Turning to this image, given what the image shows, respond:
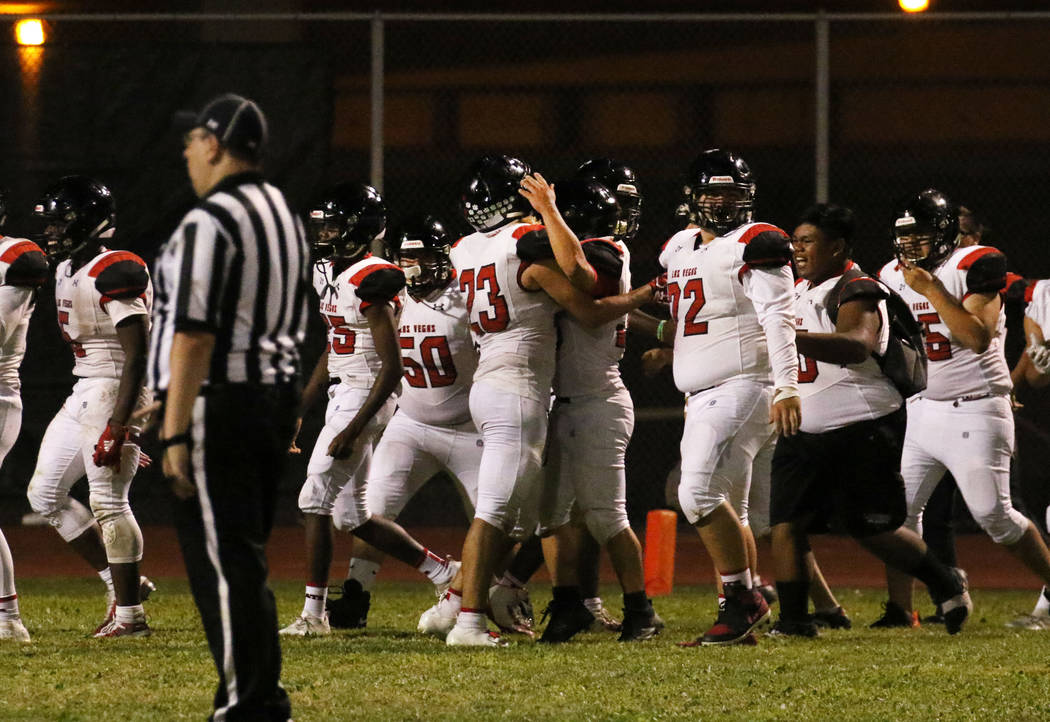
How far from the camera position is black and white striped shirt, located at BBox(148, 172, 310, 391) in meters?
4.46

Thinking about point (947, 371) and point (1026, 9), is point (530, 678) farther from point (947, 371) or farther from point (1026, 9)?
point (1026, 9)

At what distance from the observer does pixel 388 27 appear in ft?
44.5

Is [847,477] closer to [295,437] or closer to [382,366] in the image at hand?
[382,366]

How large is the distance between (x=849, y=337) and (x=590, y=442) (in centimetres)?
128

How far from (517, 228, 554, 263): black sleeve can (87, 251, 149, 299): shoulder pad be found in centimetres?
181

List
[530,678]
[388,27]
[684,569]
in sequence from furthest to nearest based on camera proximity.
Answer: [388,27], [684,569], [530,678]

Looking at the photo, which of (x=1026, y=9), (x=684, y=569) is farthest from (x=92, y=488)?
(x=1026, y=9)

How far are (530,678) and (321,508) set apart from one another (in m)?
1.92

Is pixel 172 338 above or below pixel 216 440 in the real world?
above

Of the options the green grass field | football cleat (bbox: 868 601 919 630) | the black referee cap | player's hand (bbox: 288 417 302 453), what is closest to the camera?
the black referee cap

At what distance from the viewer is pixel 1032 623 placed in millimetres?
8242

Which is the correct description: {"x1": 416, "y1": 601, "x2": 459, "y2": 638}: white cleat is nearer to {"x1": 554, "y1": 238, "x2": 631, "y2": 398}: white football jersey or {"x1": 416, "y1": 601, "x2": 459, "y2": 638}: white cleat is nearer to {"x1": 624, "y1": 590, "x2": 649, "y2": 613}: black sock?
{"x1": 624, "y1": 590, "x2": 649, "y2": 613}: black sock

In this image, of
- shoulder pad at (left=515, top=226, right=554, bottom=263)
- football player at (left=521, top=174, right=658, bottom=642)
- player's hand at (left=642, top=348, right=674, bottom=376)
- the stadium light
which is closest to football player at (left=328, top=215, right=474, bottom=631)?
football player at (left=521, top=174, right=658, bottom=642)

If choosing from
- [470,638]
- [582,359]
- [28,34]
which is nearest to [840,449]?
[582,359]
